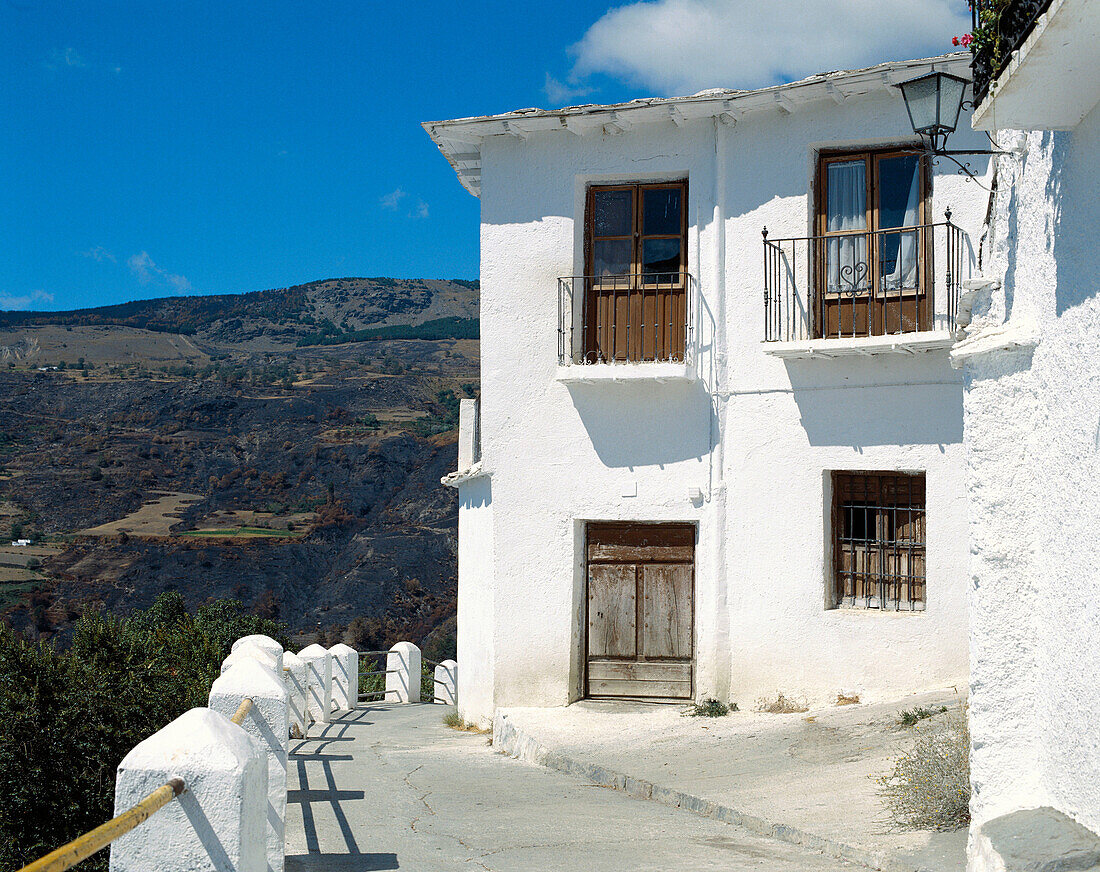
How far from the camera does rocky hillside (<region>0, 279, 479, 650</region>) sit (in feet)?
188

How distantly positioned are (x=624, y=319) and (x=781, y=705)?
4486 millimetres

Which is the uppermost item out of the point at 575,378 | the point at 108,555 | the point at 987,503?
the point at 575,378

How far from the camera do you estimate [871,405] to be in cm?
1102

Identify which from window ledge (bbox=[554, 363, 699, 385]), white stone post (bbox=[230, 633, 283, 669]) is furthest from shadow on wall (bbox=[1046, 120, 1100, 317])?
white stone post (bbox=[230, 633, 283, 669])

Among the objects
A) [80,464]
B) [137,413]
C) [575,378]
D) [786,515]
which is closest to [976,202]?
[786,515]

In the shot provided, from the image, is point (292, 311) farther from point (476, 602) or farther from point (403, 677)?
point (476, 602)

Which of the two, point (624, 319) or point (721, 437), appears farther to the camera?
point (624, 319)

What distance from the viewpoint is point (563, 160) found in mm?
12219

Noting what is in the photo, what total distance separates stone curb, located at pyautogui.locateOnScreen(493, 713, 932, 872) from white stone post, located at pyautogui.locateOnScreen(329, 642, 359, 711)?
15.7 feet

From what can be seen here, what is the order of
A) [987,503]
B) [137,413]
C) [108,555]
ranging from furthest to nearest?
[137,413]
[108,555]
[987,503]

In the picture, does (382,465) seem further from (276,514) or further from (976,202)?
(976,202)

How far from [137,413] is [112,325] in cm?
2981

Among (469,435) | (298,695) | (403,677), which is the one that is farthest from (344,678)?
(469,435)

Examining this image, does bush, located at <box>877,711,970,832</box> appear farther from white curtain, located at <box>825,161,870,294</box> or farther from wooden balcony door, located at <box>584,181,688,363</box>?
wooden balcony door, located at <box>584,181,688,363</box>
